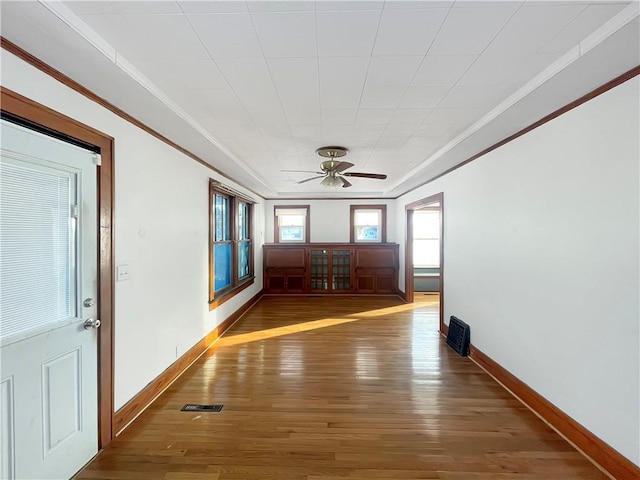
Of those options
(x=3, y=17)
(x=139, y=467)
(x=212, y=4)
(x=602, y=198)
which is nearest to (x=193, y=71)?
(x=212, y=4)

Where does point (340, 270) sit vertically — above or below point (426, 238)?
below

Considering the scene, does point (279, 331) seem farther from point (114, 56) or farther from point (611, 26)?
point (611, 26)

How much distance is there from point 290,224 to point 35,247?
6.18 m

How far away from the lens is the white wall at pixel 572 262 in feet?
5.95

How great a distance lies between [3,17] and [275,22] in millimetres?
1178

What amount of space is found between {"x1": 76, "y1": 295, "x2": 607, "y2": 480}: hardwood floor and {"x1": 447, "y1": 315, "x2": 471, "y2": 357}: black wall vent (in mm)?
151

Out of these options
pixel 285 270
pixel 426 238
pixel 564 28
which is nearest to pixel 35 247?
pixel 564 28

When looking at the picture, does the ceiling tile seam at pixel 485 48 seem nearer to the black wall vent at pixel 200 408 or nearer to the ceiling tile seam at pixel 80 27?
the ceiling tile seam at pixel 80 27

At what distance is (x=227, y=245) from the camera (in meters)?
5.15

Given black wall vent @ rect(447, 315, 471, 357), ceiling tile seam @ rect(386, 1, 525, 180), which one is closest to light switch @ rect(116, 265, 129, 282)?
ceiling tile seam @ rect(386, 1, 525, 180)

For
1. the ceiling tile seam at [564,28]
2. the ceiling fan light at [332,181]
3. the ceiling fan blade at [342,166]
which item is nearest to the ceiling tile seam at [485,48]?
the ceiling tile seam at [564,28]

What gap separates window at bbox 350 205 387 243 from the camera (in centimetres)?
767

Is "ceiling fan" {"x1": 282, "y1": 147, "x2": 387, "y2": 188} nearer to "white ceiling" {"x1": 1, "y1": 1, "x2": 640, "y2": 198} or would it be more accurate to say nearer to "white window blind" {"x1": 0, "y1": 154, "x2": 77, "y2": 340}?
"white ceiling" {"x1": 1, "y1": 1, "x2": 640, "y2": 198}

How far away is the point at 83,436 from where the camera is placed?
1.96 metres
